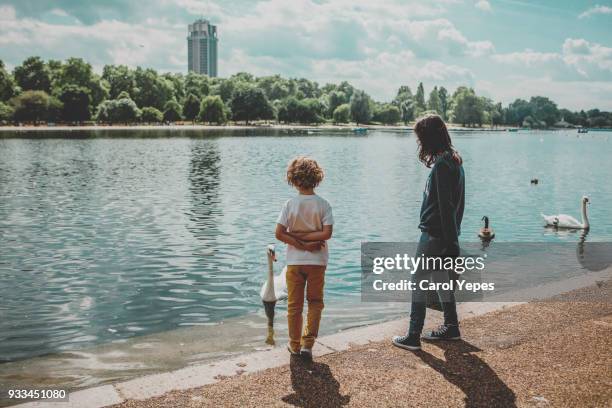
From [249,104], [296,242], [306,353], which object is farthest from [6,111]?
[306,353]

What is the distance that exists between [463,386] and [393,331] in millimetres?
1757

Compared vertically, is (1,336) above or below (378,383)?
below

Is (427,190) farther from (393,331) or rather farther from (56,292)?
(56,292)

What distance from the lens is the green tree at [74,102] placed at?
135375 mm

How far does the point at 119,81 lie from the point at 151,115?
18.9m

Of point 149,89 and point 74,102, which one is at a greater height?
point 149,89

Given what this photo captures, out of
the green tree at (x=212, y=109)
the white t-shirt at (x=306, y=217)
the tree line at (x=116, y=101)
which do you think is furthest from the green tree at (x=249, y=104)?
the white t-shirt at (x=306, y=217)

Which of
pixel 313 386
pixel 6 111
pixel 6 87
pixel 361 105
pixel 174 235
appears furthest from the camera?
pixel 361 105

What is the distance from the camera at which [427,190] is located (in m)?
6.53

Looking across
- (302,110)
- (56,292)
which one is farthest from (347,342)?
(302,110)

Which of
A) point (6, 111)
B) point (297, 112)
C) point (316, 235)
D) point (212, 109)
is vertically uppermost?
point (297, 112)

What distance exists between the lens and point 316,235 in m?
6.36

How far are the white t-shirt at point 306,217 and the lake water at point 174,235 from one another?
296cm

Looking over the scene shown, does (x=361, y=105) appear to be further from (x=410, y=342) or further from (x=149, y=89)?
(x=410, y=342)
